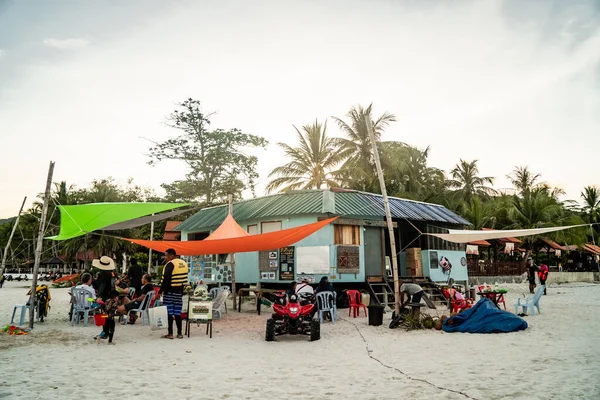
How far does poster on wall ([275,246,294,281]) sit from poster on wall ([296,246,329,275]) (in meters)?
0.25

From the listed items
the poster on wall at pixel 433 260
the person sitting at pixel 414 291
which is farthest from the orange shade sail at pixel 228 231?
the poster on wall at pixel 433 260

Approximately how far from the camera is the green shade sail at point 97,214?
8898 mm

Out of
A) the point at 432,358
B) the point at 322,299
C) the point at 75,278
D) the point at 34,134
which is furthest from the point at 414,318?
the point at 75,278

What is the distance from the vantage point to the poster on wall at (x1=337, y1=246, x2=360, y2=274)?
12.6m

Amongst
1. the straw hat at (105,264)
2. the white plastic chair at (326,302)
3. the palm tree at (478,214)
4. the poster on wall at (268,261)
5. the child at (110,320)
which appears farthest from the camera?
the palm tree at (478,214)

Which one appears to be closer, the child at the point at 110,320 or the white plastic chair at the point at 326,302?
the child at the point at 110,320

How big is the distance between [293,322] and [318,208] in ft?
18.4

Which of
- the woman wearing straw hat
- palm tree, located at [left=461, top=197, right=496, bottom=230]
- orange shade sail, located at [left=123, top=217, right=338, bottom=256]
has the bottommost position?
the woman wearing straw hat

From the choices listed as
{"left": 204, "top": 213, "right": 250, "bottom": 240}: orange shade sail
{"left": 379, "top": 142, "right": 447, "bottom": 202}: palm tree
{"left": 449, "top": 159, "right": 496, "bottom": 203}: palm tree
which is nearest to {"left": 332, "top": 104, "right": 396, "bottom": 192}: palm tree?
{"left": 379, "top": 142, "right": 447, "bottom": 202}: palm tree

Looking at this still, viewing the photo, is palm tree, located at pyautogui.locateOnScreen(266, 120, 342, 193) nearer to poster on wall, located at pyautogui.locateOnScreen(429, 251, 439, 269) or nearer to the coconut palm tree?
poster on wall, located at pyautogui.locateOnScreen(429, 251, 439, 269)

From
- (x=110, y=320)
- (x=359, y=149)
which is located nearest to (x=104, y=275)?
(x=110, y=320)

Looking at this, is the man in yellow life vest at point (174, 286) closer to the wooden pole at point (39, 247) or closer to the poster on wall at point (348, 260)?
the wooden pole at point (39, 247)

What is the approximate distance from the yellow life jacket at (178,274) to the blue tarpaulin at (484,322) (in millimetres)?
4891

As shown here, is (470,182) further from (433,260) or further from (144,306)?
(144,306)
